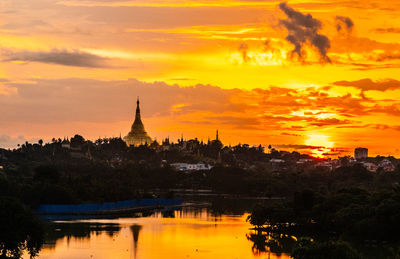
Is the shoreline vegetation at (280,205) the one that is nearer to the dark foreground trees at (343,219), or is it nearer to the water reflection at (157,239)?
the dark foreground trees at (343,219)

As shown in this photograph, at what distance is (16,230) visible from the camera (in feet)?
179

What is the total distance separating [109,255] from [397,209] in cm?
2346

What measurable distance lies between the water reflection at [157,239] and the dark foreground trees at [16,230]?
4.67 meters

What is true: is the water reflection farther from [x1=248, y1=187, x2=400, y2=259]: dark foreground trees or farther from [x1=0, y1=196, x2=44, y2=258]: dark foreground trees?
[x1=0, y1=196, x2=44, y2=258]: dark foreground trees

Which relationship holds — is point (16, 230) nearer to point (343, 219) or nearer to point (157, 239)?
point (157, 239)

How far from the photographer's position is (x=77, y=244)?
67688mm

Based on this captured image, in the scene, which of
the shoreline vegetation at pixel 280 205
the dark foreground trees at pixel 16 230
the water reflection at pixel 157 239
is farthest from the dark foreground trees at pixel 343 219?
the dark foreground trees at pixel 16 230

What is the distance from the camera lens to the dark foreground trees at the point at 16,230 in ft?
177

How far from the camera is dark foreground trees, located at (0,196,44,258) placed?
5400cm

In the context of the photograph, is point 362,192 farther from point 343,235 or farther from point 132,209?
point 132,209

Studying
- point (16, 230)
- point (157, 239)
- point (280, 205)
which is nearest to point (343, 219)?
point (280, 205)

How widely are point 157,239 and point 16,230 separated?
1975 centimetres

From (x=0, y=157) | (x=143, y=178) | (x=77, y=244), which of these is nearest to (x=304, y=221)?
(x=77, y=244)

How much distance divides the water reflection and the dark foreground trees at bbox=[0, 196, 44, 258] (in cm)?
467
